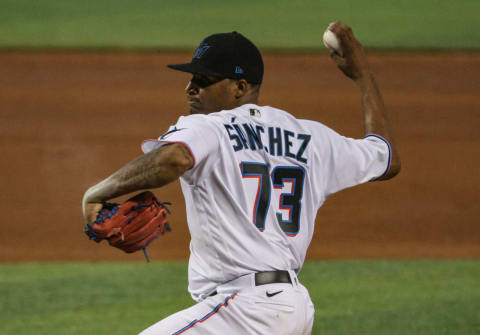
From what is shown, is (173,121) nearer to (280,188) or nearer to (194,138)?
(280,188)

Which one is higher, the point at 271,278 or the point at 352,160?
the point at 352,160

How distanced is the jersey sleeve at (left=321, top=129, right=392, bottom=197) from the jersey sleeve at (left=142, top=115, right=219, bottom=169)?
587 millimetres

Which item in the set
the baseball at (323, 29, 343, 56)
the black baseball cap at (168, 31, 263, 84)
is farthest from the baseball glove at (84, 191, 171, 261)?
the baseball at (323, 29, 343, 56)

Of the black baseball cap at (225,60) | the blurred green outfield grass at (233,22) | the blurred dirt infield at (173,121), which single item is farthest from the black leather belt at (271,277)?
the blurred green outfield grass at (233,22)

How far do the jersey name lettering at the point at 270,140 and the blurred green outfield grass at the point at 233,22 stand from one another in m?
11.4

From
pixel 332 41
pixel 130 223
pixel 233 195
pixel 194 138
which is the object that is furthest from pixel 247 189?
pixel 332 41

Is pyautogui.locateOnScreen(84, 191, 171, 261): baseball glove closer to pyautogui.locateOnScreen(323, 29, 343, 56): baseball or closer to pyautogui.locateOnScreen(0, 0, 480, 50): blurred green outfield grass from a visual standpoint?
pyautogui.locateOnScreen(323, 29, 343, 56): baseball

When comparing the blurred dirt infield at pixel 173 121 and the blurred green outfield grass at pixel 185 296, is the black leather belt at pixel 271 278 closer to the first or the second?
the blurred green outfield grass at pixel 185 296

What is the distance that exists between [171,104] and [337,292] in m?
5.55

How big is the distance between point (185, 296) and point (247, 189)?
372cm

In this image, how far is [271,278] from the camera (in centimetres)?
295

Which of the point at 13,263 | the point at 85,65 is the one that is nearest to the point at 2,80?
the point at 85,65

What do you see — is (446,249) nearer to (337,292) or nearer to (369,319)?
(337,292)

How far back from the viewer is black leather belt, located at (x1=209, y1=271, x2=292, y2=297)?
2938 millimetres
